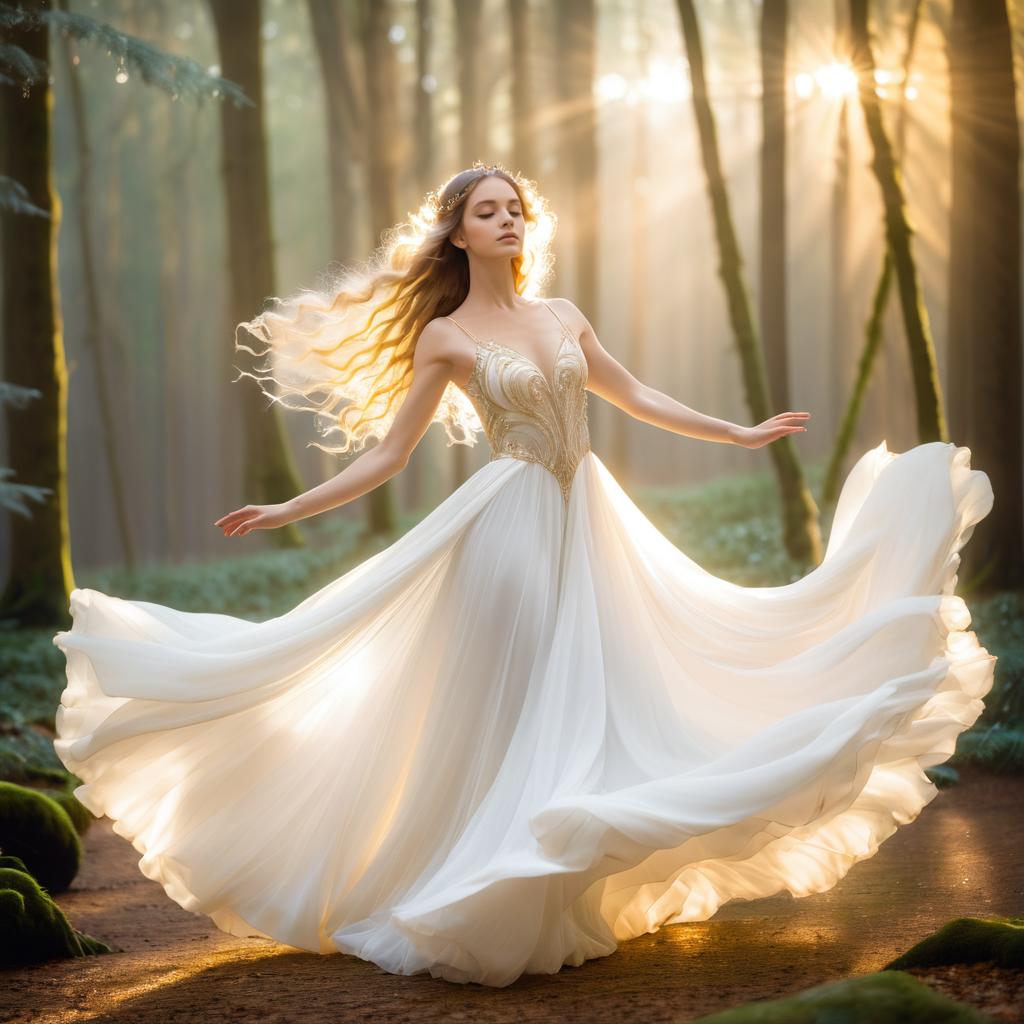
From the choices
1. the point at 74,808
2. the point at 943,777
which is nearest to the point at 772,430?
the point at 943,777

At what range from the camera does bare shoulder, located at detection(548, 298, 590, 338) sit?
193 inches

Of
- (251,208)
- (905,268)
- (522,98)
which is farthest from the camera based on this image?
(522,98)

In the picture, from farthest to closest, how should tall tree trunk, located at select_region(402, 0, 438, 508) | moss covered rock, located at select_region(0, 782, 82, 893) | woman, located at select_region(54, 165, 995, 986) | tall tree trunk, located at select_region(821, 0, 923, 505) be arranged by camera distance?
tall tree trunk, located at select_region(402, 0, 438, 508), tall tree trunk, located at select_region(821, 0, 923, 505), moss covered rock, located at select_region(0, 782, 82, 893), woman, located at select_region(54, 165, 995, 986)

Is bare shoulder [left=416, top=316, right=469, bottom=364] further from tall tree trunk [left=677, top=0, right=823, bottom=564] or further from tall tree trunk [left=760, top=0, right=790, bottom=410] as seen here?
tall tree trunk [left=760, top=0, right=790, bottom=410]

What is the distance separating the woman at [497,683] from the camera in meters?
3.98

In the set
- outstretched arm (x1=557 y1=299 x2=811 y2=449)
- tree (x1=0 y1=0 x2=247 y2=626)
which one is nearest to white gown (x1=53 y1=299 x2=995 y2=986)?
outstretched arm (x1=557 y1=299 x2=811 y2=449)

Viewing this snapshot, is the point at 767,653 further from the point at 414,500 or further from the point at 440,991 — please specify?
the point at 414,500

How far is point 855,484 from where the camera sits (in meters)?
4.78

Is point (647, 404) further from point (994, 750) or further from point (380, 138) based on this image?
point (380, 138)

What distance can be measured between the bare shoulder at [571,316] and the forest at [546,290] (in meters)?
1.08

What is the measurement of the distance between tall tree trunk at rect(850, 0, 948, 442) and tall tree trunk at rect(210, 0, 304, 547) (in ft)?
26.4

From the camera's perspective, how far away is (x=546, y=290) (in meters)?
20.4

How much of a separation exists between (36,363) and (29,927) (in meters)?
6.86

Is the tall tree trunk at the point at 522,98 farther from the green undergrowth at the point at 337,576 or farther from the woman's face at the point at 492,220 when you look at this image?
the woman's face at the point at 492,220
